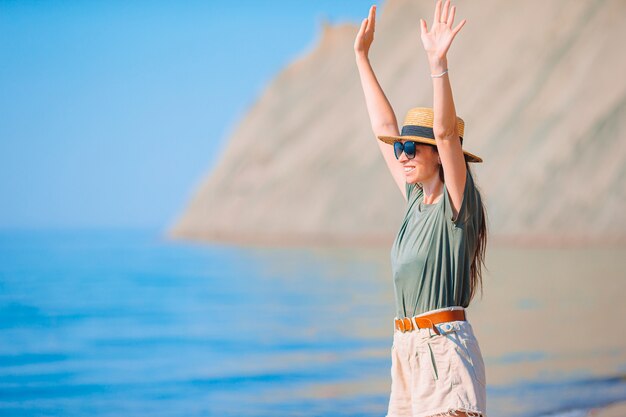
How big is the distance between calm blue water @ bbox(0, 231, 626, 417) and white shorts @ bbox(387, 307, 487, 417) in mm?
4424

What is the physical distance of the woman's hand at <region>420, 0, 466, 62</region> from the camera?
3.29 m

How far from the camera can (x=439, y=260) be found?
3301 millimetres

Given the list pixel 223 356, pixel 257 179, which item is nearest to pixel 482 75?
pixel 257 179

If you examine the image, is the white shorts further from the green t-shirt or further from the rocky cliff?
the rocky cliff

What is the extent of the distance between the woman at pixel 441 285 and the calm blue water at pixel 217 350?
4418 millimetres

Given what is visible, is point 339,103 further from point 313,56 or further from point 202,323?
point 202,323

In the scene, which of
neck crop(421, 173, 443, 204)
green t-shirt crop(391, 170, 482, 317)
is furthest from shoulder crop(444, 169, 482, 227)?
neck crop(421, 173, 443, 204)

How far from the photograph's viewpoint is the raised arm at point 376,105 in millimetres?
3848

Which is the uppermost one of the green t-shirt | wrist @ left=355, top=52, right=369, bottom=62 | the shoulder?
wrist @ left=355, top=52, right=369, bottom=62

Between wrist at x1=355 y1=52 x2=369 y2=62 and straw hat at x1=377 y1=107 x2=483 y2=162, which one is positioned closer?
straw hat at x1=377 y1=107 x2=483 y2=162

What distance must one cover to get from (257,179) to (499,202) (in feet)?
61.7

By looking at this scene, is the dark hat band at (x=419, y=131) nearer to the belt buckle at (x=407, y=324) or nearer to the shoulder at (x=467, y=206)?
the shoulder at (x=467, y=206)

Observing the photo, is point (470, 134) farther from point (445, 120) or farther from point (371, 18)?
point (445, 120)

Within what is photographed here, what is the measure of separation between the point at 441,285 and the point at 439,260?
0.24 feet
